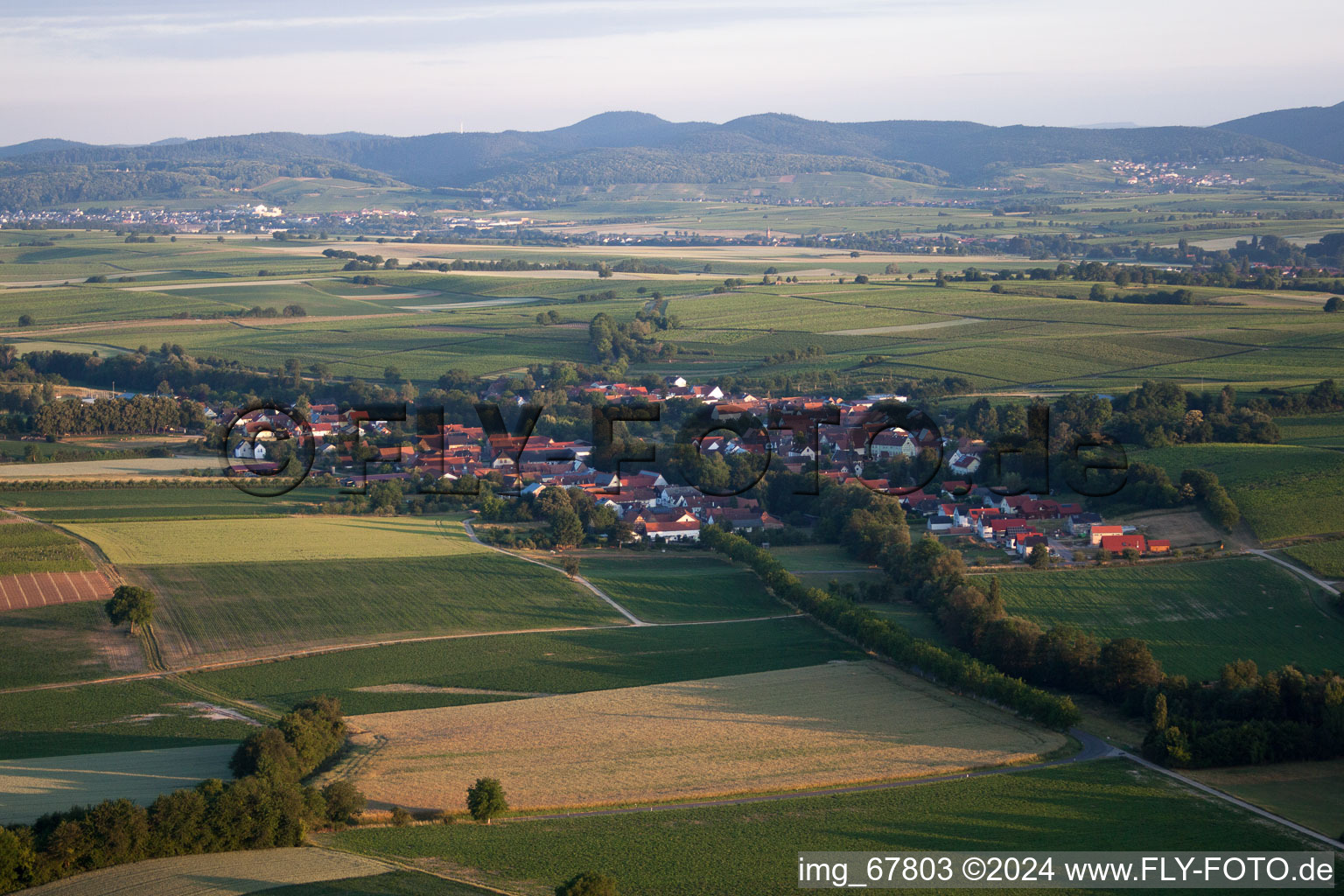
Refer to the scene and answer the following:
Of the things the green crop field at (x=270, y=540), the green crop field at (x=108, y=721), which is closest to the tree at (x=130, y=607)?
the green crop field at (x=108, y=721)

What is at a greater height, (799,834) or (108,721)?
(108,721)

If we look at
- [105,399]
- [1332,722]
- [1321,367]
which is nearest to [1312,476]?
[1332,722]

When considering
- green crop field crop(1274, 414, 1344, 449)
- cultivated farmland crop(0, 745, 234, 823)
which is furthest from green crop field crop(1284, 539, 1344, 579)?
cultivated farmland crop(0, 745, 234, 823)

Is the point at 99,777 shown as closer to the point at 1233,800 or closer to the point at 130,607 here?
the point at 130,607

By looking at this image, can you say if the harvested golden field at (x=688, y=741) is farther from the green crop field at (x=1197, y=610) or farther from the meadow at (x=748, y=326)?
the meadow at (x=748, y=326)

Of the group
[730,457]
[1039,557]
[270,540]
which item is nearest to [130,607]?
[270,540]

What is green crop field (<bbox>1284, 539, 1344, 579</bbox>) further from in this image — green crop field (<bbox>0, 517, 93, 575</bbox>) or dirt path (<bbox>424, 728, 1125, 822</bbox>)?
green crop field (<bbox>0, 517, 93, 575</bbox>)

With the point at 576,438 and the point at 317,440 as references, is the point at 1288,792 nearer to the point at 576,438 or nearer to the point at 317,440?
the point at 576,438
